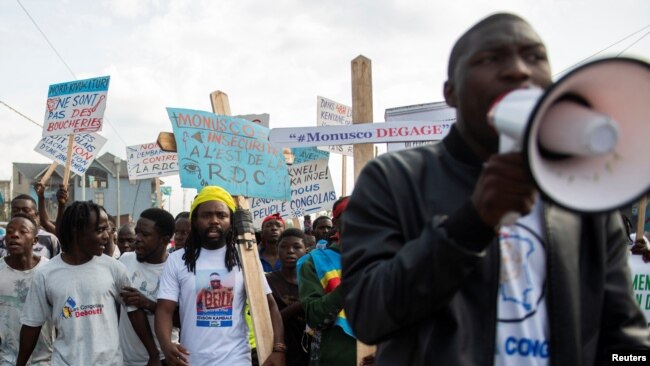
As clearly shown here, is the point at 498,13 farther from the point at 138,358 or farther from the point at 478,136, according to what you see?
the point at 138,358

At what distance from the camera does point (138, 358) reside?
15.3ft

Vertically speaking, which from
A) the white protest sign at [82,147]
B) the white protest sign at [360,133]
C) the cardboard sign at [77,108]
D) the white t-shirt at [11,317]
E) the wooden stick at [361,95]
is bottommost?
the white t-shirt at [11,317]

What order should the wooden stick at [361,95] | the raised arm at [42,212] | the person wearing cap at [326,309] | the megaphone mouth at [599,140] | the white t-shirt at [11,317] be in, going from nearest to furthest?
the megaphone mouth at [599,140], the wooden stick at [361,95], the person wearing cap at [326,309], the white t-shirt at [11,317], the raised arm at [42,212]

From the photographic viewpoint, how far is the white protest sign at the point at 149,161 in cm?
1062

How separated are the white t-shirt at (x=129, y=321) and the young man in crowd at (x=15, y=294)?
533 millimetres

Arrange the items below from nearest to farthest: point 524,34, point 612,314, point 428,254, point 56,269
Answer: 1. point 428,254
2. point 524,34
3. point 612,314
4. point 56,269

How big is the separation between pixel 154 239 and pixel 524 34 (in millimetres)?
4398

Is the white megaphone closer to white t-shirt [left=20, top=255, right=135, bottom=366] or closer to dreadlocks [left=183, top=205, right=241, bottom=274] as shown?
dreadlocks [left=183, top=205, right=241, bottom=274]

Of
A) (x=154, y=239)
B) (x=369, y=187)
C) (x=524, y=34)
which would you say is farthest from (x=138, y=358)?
(x=524, y=34)

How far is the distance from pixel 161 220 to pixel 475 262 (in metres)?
4.54

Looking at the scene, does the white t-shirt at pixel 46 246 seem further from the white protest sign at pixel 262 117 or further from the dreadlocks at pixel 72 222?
the white protest sign at pixel 262 117

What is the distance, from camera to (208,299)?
4035mm

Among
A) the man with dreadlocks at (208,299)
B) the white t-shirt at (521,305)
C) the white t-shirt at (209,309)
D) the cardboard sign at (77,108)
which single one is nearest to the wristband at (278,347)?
the man with dreadlocks at (208,299)

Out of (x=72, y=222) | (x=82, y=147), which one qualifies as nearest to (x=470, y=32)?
(x=72, y=222)
